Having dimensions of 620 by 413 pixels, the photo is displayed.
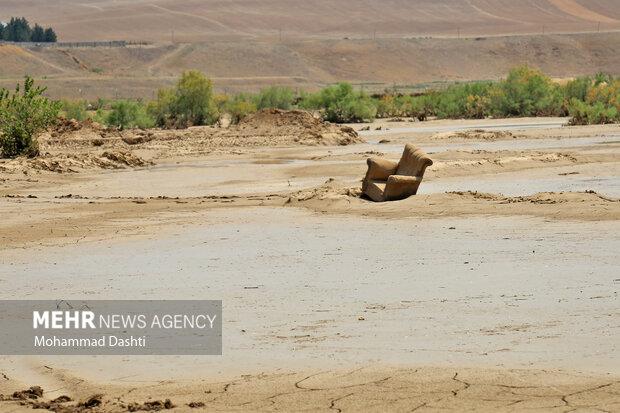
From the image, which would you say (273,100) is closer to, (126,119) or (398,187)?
(126,119)

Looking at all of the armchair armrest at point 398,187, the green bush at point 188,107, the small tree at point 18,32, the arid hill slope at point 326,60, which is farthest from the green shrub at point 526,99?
the small tree at point 18,32

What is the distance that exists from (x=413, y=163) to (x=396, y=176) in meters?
0.74

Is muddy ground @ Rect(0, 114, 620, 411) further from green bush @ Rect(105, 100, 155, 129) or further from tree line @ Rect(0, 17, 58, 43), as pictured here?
tree line @ Rect(0, 17, 58, 43)

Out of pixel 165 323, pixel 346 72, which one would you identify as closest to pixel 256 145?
pixel 165 323

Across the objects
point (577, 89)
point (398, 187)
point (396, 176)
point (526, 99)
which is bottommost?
point (526, 99)

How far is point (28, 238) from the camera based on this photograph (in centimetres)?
1780

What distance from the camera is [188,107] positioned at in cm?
4897

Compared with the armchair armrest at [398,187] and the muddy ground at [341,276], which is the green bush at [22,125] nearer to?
the muddy ground at [341,276]

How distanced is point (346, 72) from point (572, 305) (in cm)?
10121

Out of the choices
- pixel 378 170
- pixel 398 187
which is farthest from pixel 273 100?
pixel 398 187

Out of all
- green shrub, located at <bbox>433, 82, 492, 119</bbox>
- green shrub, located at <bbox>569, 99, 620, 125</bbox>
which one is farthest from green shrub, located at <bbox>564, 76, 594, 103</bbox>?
green shrub, located at <bbox>569, 99, 620, 125</bbox>

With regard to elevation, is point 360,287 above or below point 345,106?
above

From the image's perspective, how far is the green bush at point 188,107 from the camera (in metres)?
48.7

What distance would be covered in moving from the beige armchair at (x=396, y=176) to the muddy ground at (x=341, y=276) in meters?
0.37
